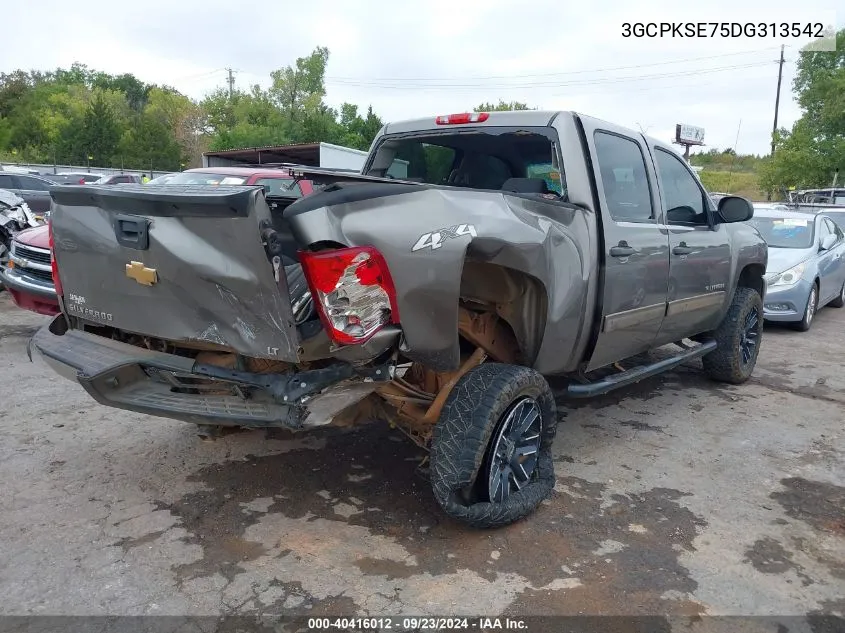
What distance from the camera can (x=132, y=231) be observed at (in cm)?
275

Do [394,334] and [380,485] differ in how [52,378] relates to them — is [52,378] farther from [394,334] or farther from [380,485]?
[394,334]

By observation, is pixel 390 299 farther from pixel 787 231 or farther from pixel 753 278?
pixel 787 231

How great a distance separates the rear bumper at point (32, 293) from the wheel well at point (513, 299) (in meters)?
4.29

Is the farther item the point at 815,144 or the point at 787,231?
the point at 815,144

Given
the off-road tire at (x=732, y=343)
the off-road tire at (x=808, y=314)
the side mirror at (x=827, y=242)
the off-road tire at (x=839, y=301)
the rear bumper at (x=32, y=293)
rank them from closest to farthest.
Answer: the off-road tire at (x=732, y=343)
the rear bumper at (x=32, y=293)
the off-road tire at (x=808, y=314)
the side mirror at (x=827, y=242)
the off-road tire at (x=839, y=301)

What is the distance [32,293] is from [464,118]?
4.22 m

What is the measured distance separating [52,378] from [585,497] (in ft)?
14.2

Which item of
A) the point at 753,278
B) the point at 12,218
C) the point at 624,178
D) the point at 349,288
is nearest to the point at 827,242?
the point at 753,278

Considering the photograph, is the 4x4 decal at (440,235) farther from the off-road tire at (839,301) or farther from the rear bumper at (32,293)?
the off-road tire at (839,301)

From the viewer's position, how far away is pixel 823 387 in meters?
5.93

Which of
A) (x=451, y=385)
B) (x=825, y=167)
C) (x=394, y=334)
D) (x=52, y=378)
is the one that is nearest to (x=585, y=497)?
(x=451, y=385)

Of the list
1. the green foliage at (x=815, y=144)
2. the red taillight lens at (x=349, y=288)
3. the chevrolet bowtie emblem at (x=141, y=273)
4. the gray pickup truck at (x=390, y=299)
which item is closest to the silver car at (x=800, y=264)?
the gray pickup truck at (x=390, y=299)

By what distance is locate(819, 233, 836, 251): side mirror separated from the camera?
8980mm

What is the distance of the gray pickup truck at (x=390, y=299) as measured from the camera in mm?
2537
